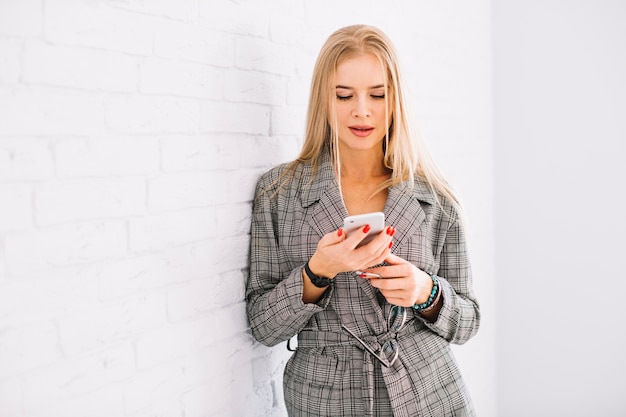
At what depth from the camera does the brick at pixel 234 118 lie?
155cm

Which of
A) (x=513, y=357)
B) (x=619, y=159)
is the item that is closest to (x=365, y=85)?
(x=619, y=159)

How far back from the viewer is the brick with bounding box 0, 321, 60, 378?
111 centimetres

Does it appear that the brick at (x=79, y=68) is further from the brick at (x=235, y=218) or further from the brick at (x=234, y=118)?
the brick at (x=235, y=218)

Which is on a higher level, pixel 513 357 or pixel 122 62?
pixel 122 62

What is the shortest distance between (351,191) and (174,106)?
1.96 feet

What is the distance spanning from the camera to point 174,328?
1.48m

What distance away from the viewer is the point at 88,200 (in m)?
1.25

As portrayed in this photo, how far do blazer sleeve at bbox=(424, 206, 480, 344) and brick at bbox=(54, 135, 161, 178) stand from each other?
87cm

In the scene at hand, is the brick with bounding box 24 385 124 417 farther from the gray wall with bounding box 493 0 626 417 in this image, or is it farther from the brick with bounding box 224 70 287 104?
the gray wall with bounding box 493 0 626 417

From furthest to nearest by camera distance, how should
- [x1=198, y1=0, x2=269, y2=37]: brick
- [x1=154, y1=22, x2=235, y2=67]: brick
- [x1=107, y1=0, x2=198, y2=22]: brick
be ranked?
1. [x1=198, y1=0, x2=269, y2=37]: brick
2. [x1=154, y1=22, x2=235, y2=67]: brick
3. [x1=107, y1=0, x2=198, y2=22]: brick

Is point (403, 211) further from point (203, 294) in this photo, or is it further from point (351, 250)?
point (203, 294)

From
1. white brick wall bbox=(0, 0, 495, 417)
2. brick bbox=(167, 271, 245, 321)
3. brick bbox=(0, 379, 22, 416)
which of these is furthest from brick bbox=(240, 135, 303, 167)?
brick bbox=(0, 379, 22, 416)

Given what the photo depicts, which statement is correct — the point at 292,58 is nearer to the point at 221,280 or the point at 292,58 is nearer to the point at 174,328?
the point at 221,280

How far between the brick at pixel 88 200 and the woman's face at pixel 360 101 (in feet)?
1.96
